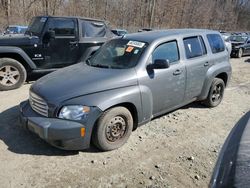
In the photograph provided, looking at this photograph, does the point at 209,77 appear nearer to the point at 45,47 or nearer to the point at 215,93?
the point at 215,93

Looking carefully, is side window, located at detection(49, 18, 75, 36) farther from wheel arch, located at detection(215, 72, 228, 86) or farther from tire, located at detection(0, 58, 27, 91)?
wheel arch, located at detection(215, 72, 228, 86)

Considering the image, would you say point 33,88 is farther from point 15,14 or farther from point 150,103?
point 15,14

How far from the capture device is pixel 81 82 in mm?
4078

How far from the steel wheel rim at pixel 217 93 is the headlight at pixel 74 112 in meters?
3.39

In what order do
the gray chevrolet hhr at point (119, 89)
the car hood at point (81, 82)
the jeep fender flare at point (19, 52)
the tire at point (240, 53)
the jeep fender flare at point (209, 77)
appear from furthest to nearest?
the tire at point (240, 53) < the jeep fender flare at point (19, 52) < the jeep fender flare at point (209, 77) < the car hood at point (81, 82) < the gray chevrolet hhr at point (119, 89)

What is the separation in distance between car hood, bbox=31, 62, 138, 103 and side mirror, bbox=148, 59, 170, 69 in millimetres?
369

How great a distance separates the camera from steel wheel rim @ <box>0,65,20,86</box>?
706 centimetres

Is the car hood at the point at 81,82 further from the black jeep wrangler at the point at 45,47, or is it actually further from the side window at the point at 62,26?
the side window at the point at 62,26

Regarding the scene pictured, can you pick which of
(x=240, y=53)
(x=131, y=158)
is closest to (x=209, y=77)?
(x=131, y=158)

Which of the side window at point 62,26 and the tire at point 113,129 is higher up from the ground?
the side window at point 62,26

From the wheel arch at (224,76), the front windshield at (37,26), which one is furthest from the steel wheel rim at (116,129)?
the front windshield at (37,26)

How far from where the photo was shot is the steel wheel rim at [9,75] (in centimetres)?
706

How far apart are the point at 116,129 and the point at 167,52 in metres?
1.68

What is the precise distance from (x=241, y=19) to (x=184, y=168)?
5438cm
